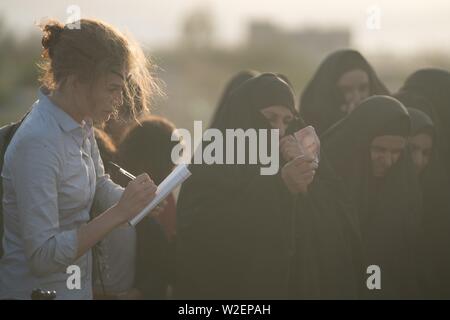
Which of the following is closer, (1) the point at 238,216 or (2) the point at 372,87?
(1) the point at 238,216

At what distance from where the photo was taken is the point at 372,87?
5.65 meters

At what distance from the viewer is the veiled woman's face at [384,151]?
14.3ft

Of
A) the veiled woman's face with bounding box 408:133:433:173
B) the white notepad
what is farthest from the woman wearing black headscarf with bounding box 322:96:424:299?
the white notepad

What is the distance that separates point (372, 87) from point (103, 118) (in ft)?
9.85

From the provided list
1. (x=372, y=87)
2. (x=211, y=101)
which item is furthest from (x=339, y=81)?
(x=211, y=101)

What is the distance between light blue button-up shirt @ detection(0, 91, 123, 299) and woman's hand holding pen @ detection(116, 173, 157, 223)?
17cm

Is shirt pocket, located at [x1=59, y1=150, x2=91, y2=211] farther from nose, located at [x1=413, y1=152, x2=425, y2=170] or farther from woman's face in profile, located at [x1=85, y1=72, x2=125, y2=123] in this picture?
nose, located at [x1=413, y1=152, x2=425, y2=170]

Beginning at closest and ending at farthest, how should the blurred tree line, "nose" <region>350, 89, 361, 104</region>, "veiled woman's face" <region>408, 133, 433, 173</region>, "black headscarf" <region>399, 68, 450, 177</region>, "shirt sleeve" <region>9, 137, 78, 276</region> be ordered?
"shirt sleeve" <region>9, 137, 78, 276</region> → "veiled woman's face" <region>408, 133, 433, 173</region> → "black headscarf" <region>399, 68, 450, 177</region> → "nose" <region>350, 89, 361, 104</region> → the blurred tree line

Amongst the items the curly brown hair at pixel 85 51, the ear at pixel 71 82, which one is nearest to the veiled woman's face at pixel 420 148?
the curly brown hair at pixel 85 51

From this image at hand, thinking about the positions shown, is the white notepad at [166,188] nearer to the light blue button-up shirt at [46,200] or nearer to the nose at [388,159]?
the light blue button-up shirt at [46,200]

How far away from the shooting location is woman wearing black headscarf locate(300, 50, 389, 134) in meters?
5.54

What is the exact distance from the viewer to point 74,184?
2.90m

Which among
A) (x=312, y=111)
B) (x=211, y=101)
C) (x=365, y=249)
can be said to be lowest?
(x=365, y=249)
